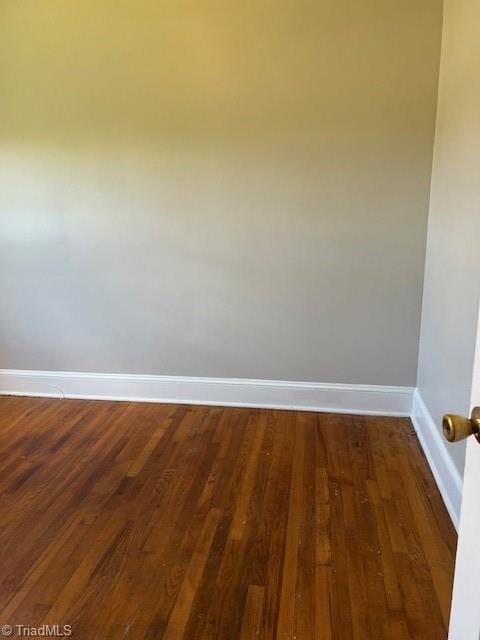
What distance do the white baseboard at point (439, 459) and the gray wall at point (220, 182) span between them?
0.95 feet

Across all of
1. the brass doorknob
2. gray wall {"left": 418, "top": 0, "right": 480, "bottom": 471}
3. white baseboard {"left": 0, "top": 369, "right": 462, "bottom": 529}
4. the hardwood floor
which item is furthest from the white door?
white baseboard {"left": 0, "top": 369, "right": 462, "bottom": 529}

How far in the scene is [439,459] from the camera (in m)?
2.26

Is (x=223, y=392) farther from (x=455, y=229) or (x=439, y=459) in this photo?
(x=455, y=229)

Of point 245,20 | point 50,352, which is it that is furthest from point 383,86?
point 50,352

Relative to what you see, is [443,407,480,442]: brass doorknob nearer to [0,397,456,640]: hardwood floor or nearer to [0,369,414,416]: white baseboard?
[0,397,456,640]: hardwood floor

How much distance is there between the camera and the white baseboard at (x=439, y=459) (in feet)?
6.50

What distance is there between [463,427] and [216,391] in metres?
2.40

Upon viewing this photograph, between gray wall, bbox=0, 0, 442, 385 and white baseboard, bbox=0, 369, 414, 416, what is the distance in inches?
3.0

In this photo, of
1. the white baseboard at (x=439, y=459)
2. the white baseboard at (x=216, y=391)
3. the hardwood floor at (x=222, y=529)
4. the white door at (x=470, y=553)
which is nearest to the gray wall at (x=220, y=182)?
the white baseboard at (x=216, y=391)

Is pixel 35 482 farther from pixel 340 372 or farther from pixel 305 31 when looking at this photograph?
pixel 305 31

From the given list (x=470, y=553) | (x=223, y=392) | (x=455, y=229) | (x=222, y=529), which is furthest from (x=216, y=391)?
(x=470, y=553)

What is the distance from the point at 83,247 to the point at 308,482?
191cm

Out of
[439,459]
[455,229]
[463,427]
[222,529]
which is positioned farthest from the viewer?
[439,459]

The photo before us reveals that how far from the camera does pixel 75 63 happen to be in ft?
9.15
